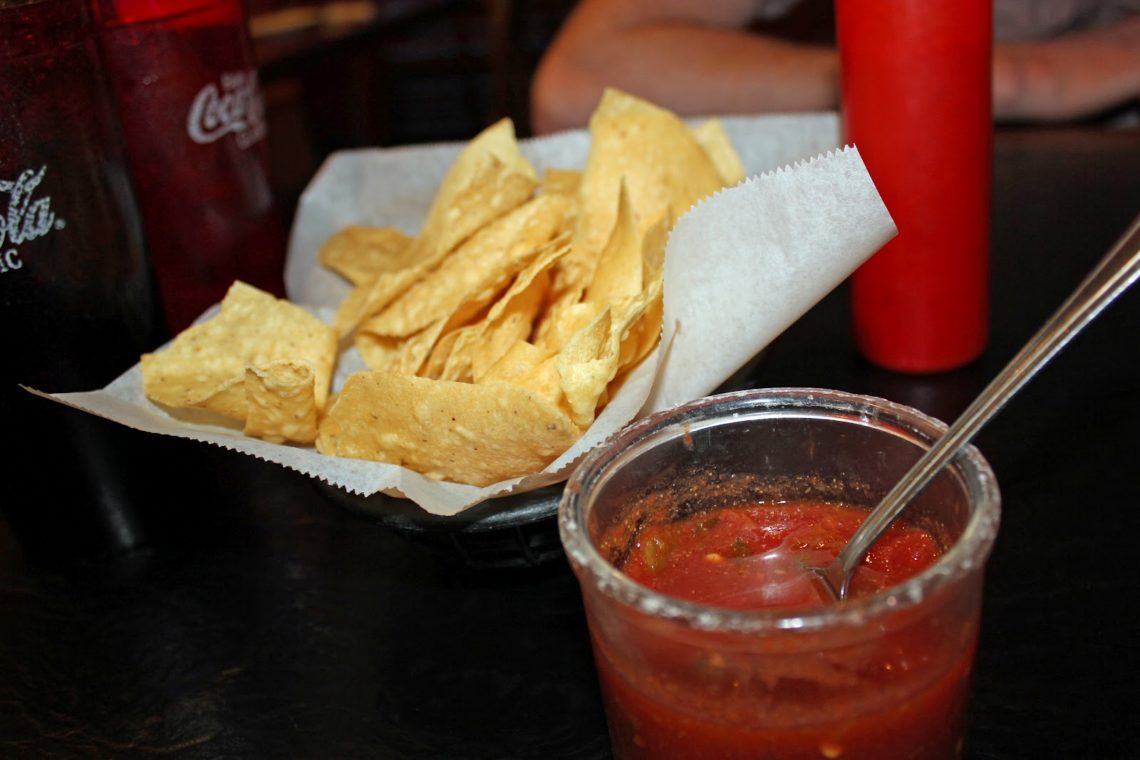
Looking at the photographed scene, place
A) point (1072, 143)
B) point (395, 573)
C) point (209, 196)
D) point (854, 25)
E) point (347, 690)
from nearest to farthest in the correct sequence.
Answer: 1. point (347, 690)
2. point (395, 573)
3. point (854, 25)
4. point (209, 196)
5. point (1072, 143)

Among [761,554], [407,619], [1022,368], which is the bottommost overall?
[407,619]

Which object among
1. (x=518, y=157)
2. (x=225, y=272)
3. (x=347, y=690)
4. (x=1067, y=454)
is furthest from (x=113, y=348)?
(x=1067, y=454)

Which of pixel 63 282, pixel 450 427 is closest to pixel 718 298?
pixel 450 427

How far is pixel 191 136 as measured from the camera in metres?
1.13

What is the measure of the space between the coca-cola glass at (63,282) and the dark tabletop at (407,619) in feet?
0.09

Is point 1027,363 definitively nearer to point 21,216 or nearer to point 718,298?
point 718,298

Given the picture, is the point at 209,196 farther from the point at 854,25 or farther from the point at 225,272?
the point at 854,25

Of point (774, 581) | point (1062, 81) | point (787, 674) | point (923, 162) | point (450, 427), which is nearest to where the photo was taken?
point (787, 674)

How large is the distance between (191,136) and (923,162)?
0.73 meters

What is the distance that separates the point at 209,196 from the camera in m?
1.16

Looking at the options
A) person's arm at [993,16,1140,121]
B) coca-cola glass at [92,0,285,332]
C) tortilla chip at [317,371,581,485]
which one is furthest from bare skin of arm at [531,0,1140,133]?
tortilla chip at [317,371,581,485]

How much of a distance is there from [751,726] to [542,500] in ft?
0.95

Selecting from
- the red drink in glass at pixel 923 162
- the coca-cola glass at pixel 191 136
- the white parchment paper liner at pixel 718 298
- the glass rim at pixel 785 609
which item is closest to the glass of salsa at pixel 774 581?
→ the glass rim at pixel 785 609

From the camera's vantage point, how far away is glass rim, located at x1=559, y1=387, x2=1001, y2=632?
0.49 m
